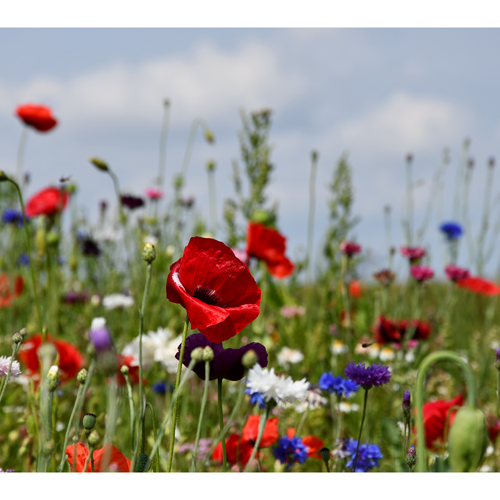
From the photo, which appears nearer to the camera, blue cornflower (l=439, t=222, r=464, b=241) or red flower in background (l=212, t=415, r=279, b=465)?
red flower in background (l=212, t=415, r=279, b=465)

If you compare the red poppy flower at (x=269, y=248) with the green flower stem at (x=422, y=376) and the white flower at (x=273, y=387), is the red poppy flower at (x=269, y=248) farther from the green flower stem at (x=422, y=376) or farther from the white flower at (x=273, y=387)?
the green flower stem at (x=422, y=376)

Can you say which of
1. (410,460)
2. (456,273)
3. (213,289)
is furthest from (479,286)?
(213,289)

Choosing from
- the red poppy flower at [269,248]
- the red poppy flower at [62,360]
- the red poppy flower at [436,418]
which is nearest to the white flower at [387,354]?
the red poppy flower at [269,248]

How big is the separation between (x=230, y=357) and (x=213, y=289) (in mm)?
92

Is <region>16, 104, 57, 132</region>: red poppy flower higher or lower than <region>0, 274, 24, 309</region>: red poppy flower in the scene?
higher

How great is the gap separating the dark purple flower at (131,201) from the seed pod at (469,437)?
1868 mm

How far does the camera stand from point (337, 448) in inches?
36.8

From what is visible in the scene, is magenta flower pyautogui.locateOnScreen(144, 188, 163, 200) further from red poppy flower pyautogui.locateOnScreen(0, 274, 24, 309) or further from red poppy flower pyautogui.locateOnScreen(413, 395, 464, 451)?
red poppy flower pyautogui.locateOnScreen(413, 395, 464, 451)

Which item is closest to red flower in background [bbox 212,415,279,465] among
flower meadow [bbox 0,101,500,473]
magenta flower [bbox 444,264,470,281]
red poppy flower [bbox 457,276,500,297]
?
flower meadow [bbox 0,101,500,473]

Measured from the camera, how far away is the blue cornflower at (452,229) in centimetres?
223

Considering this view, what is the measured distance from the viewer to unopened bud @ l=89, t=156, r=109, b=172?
3.64 feet
